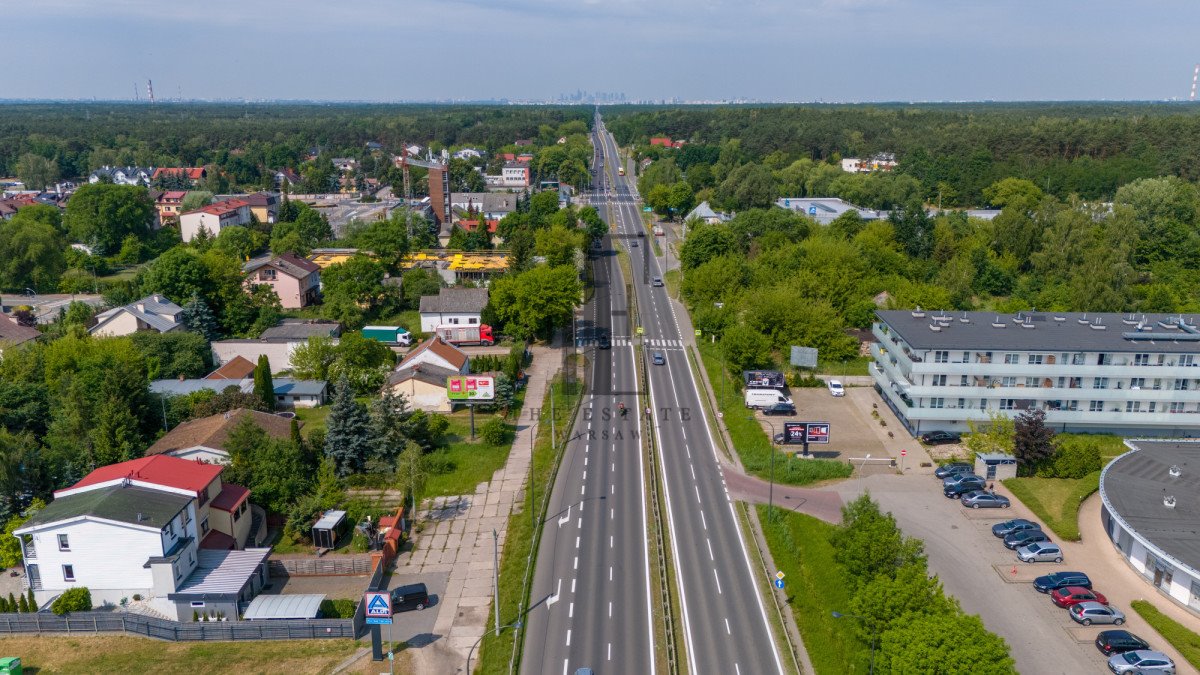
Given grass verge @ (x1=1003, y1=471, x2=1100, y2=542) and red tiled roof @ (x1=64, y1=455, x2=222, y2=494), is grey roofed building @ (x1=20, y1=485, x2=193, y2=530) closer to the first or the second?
red tiled roof @ (x1=64, y1=455, x2=222, y2=494)

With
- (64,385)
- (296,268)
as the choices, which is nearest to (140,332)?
(64,385)

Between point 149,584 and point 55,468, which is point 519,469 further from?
point 55,468

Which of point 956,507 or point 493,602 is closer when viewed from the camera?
point 493,602

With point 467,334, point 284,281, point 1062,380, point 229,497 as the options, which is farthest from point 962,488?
point 284,281

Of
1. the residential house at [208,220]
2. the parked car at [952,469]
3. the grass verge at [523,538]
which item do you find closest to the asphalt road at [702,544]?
the grass verge at [523,538]

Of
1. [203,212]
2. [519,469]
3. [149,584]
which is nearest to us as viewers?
[149,584]

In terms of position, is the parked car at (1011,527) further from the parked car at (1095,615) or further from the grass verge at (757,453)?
the grass verge at (757,453)

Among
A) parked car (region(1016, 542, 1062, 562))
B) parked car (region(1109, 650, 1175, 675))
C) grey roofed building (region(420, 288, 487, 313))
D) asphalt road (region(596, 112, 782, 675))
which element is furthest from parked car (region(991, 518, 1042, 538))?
grey roofed building (region(420, 288, 487, 313))
